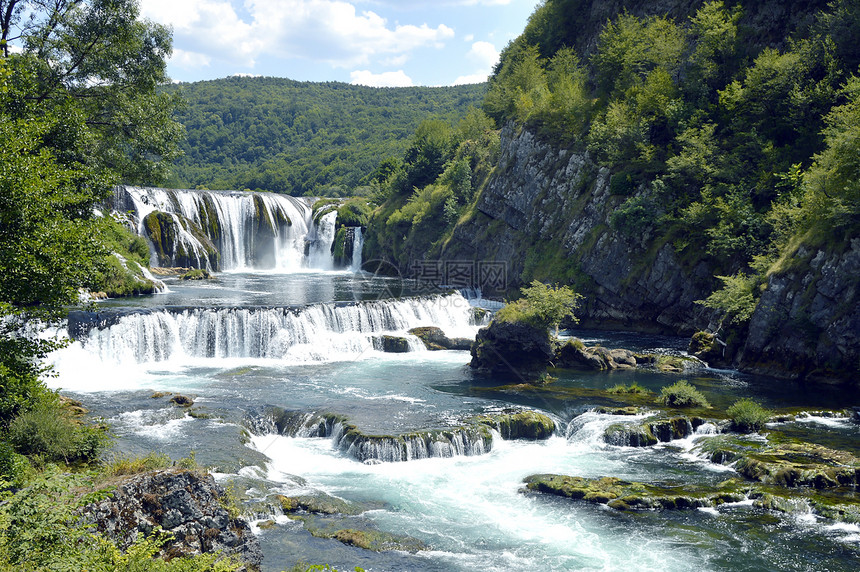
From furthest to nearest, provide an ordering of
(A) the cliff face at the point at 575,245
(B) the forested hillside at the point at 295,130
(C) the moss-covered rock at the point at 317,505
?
(B) the forested hillside at the point at 295,130 → (A) the cliff face at the point at 575,245 → (C) the moss-covered rock at the point at 317,505

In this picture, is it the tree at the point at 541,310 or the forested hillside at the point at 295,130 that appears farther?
the forested hillside at the point at 295,130

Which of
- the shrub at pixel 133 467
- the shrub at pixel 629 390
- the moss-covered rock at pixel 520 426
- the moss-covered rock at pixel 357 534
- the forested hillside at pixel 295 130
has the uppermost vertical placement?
the forested hillside at pixel 295 130

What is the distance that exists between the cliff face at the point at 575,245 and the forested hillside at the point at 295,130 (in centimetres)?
5845

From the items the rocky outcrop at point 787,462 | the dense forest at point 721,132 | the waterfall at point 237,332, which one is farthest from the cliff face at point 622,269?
the waterfall at point 237,332

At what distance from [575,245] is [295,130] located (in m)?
119

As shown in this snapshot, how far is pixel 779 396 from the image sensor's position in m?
25.2

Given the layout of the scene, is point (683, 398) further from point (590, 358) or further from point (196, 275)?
point (196, 275)

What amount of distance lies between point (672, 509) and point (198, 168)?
127 meters

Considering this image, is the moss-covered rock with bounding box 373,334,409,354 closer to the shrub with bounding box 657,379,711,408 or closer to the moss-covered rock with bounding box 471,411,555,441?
the moss-covered rock with bounding box 471,411,555,441

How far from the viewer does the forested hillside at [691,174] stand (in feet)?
89.9

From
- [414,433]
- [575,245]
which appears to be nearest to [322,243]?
[575,245]

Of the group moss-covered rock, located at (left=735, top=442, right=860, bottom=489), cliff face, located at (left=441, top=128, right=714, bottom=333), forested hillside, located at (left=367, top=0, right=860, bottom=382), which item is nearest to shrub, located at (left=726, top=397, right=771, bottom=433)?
moss-covered rock, located at (left=735, top=442, right=860, bottom=489)

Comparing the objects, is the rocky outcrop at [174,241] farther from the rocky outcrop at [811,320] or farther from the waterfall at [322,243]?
the rocky outcrop at [811,320]

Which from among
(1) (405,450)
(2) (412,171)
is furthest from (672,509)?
(2) (412,171)
